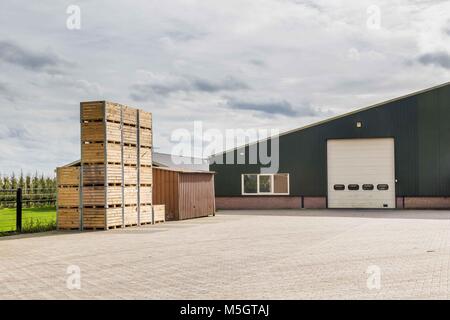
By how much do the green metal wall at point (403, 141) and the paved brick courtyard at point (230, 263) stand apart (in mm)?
13652

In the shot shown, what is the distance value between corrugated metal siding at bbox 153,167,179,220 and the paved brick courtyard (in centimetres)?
569

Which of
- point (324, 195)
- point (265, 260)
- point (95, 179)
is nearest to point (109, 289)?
point (265, 260)

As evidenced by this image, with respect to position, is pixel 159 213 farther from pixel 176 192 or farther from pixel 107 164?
pixel 107 164

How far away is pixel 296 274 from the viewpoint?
10.5 m

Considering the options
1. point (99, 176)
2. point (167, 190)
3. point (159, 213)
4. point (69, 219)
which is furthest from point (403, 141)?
point (69, 219)

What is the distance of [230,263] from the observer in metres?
12.1

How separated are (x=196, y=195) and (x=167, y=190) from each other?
216cm

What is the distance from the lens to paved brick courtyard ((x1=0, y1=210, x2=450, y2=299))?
29.5 ft

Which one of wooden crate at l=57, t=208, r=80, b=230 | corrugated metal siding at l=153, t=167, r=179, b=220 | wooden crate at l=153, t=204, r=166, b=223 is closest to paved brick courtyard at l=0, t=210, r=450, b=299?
wooden crate at l=57, t=208, r=80, b=230

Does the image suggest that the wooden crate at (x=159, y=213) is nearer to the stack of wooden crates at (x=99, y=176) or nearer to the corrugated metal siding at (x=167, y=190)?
the corrugated metal siding at (x=167, y=190)

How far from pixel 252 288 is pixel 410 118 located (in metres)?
26.7

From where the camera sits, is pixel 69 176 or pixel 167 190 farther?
pixel 167 190

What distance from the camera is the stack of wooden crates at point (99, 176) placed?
20.7 metres
